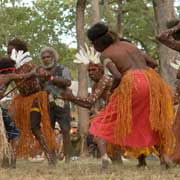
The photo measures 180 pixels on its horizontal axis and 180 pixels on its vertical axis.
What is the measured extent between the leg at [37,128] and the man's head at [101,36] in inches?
54.4

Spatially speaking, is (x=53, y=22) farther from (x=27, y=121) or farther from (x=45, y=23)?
(x=27, y=121)

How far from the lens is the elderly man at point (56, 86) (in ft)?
25.6

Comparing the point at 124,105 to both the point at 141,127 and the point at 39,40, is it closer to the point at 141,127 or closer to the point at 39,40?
the point at 141,127

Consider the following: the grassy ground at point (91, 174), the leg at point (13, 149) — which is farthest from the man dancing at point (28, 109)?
the grassy ground at point (91, 174)

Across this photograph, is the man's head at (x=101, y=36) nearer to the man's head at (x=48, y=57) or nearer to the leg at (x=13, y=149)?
the man's head at (x=48, y=57)

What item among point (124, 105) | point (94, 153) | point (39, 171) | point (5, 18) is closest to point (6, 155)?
point (39, 171)

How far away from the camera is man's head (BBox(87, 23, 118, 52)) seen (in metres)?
6.59

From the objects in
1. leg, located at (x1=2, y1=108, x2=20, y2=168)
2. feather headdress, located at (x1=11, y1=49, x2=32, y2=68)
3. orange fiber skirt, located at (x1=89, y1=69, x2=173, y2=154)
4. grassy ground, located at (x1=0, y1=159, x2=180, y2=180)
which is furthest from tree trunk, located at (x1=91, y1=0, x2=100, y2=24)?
orange fiber skirt, located at (x1=89, y1=69, x2=173, y2=154)

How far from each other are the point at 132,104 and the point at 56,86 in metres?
1.76

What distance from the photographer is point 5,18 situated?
27672 mm

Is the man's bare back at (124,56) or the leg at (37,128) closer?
the man's bare back at (124,56)

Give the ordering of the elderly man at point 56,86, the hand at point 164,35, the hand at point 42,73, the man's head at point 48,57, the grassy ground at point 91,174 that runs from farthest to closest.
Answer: the man's head at point 48,57, the elderly man at point 56,86, the hand at point 42,73, the grassy ground at point 91,174, the hand at point 164,35

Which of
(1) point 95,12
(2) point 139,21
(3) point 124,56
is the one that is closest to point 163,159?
(3) point 124,56

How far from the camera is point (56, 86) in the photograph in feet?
26.1
